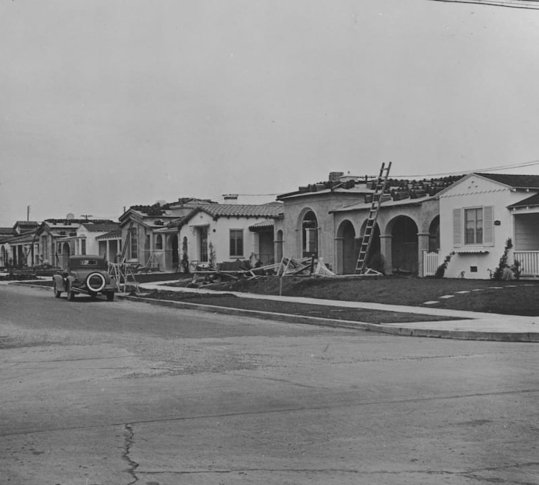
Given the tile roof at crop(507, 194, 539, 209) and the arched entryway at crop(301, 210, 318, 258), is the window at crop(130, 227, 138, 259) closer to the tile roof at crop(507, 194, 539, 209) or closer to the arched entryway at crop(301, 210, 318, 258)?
the arched entryway at crop(301, 210, 318, 258)

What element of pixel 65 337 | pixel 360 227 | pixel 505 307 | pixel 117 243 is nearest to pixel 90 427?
pixel 65 337

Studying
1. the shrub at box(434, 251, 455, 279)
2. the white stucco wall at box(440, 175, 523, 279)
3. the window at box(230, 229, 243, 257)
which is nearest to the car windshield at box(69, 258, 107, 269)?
the shrub at box(434, 251, 455, 279)

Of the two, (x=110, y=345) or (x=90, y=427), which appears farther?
(x=110, y=345)

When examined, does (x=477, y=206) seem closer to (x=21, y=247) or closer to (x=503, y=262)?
(x=503, y=262)

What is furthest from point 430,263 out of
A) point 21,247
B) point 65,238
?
point 21,247

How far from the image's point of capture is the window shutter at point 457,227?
31.8 m

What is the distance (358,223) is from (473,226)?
306 inches

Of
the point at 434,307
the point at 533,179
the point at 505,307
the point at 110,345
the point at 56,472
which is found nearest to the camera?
the point at 56,472

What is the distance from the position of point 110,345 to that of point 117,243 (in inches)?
2076

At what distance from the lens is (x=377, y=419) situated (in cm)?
810

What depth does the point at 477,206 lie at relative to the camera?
31.0 meters

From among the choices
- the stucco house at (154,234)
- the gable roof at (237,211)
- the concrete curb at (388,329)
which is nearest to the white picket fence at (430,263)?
the concrete curb at (388,329)

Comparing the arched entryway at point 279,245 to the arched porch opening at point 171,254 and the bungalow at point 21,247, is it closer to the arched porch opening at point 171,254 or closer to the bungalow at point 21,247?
the arched porch opening at point 171,254

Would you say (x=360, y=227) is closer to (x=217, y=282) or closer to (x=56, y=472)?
(x=217, y=282)
